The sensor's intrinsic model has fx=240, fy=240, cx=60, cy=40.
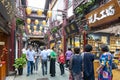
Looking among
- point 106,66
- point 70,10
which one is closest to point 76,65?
point 106,66

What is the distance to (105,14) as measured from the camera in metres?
10.7

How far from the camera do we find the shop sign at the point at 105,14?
31.8 feet

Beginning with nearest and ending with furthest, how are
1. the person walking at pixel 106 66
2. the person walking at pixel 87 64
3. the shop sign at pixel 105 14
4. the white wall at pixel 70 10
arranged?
the person walking at pixel 106 66 → the person walking at pixel 87 64 → the shop sign at pixel 105 14 → the white wall at pixel 70 10

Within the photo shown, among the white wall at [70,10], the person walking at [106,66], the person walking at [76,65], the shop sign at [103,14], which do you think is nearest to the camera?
the person walking at [106,66]

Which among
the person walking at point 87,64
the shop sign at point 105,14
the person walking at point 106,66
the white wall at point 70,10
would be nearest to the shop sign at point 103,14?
the shop sign at point 105,14

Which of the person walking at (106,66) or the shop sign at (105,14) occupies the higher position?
the shop sign at (105,14)

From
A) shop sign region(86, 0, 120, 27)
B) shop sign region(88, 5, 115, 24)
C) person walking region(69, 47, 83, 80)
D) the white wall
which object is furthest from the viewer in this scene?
the white wall

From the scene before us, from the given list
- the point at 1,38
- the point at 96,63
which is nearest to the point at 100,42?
the point at 96,63

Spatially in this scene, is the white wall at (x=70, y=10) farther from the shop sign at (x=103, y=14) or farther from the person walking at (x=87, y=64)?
the person walking at (x=87, y=64)

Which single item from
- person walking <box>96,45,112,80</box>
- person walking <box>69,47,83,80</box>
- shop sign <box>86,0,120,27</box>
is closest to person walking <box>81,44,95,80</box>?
person walking <box>69,47,83,80</box>

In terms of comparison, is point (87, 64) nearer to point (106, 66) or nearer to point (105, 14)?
point (106, 66)

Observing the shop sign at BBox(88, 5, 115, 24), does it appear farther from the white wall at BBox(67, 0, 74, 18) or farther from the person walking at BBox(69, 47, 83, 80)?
the white wall at BBox(67, 0, 74, 18)

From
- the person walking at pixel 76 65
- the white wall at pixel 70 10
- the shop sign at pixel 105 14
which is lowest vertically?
the person walking at pixel 76 65

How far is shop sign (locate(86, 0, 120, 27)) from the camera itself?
9.68 metres
